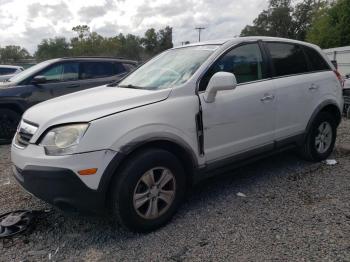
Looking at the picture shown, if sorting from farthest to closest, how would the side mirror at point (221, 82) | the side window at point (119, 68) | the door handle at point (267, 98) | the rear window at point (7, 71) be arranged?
the rear window at point (7, 71), the side window at point (119, 68), the door handle at point (267, 98), the side mirror at point (221, 82)

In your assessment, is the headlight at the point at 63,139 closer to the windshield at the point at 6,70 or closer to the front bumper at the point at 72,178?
the front bumper at the point at 72,178

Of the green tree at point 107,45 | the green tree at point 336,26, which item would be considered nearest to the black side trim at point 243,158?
the green tree at point 336,26

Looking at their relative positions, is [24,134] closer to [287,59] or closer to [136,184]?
[136,184]

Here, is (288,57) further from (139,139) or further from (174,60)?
(139,139)

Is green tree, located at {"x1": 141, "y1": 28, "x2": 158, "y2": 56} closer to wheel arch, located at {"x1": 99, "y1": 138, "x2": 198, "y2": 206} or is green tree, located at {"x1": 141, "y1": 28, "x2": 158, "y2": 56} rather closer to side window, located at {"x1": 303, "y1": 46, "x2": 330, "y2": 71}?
side window, located at {"x1": 303, "y1": 46, "x2": 330, "y2": 71}

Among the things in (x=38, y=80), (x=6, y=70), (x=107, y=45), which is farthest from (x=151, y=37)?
(x=38, y=80)

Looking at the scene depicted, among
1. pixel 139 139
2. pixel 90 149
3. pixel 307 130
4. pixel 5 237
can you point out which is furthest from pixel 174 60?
pixel 5 237

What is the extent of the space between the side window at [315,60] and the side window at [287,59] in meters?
0.12

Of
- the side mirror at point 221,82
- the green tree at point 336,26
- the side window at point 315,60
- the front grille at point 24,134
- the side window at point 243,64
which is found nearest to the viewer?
the front grille at point 24,134

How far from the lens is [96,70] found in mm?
7891

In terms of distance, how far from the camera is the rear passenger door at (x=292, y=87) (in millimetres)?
4242

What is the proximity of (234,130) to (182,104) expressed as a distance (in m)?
0.72

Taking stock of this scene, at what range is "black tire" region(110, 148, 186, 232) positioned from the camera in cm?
292

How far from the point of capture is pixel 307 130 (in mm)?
4676
